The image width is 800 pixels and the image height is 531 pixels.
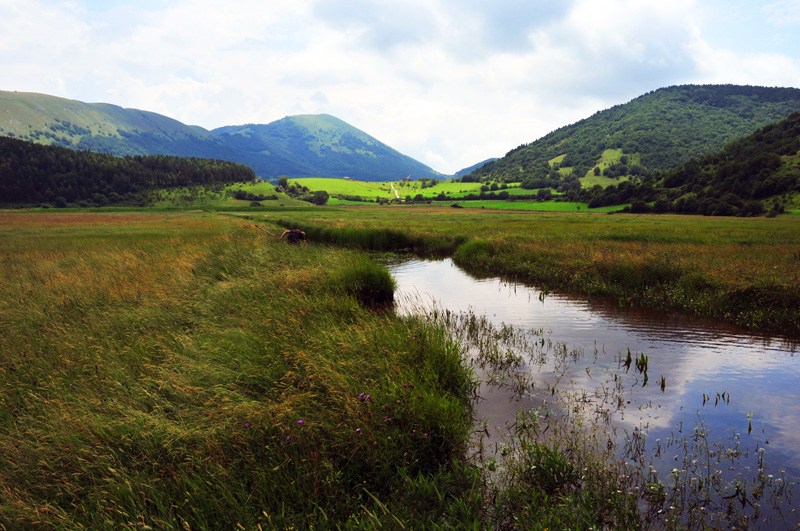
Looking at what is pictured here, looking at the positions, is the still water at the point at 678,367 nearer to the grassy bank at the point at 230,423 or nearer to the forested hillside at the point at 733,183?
the grassy bank at the point at 230,423

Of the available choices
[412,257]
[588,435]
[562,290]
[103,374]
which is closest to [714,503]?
[588,435]

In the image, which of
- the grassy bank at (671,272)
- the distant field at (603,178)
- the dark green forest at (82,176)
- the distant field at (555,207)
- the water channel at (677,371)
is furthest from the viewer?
the distant field at (603,178)

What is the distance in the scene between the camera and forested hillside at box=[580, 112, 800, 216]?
76562mm

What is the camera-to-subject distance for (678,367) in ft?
33.6

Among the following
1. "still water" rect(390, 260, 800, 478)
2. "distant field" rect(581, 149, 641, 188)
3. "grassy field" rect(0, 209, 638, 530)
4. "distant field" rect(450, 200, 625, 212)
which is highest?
"distant field" rect(581, 149, 641, 188)

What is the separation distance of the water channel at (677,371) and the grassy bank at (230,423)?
2.32 meters

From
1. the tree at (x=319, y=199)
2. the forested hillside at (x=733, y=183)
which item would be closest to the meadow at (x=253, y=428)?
the forested hillside at (x=733, y=183)

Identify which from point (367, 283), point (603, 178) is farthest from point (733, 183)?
point (367, 283)

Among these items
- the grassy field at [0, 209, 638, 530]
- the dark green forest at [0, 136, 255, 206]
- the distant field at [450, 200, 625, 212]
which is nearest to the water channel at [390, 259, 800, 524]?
the grassy field at [0, 209, 638, 530]

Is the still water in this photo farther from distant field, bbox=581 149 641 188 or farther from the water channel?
distant field, bbox=581 149 641 188

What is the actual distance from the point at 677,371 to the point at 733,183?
350 ft

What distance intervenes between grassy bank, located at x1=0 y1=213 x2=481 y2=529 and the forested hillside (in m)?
88.8

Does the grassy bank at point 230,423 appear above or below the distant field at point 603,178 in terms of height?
below

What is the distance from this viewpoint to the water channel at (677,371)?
23.0 feet
